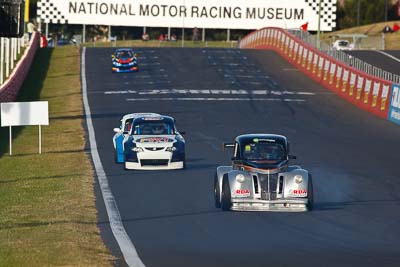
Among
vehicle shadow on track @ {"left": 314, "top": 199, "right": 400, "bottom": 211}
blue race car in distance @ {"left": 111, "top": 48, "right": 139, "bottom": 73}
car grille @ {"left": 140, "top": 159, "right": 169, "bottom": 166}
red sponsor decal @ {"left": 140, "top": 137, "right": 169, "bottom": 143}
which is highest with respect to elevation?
red sponsor decal @ {"left": 140, "top": 137, "right": 169, "bottom": 143}

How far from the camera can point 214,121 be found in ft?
131

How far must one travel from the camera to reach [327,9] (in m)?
107

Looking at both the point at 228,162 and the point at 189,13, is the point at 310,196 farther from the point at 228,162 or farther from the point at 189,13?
the point at 189,13

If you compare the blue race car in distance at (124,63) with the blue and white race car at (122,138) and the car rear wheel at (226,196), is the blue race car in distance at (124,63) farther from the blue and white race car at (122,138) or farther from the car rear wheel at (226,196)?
the car rear wheel at (226,196)

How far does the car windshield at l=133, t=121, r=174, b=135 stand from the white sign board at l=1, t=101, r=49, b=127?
3.32 metres

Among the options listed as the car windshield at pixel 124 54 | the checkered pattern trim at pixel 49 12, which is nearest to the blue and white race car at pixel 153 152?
the car windshield at pixel 124 54

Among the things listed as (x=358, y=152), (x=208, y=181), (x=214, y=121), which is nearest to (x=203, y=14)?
(x=214, y=121)

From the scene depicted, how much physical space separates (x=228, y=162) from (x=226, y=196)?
27.3 feet

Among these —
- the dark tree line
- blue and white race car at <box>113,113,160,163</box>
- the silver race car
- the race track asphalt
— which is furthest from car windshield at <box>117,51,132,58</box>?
the dark tree line

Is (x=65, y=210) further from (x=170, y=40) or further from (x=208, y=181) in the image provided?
(x=170, y=40)

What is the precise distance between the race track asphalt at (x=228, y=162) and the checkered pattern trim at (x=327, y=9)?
46.6m

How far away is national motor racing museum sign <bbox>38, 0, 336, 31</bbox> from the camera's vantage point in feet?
339

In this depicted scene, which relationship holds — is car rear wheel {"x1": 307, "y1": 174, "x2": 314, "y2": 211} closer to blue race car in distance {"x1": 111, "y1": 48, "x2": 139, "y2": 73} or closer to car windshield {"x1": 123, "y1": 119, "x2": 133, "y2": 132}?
car windshield {"x1": 123, "y1": 119, "x2": 133, "y2": 132}

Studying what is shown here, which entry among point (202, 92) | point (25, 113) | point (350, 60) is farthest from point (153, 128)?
point (350, 60)
